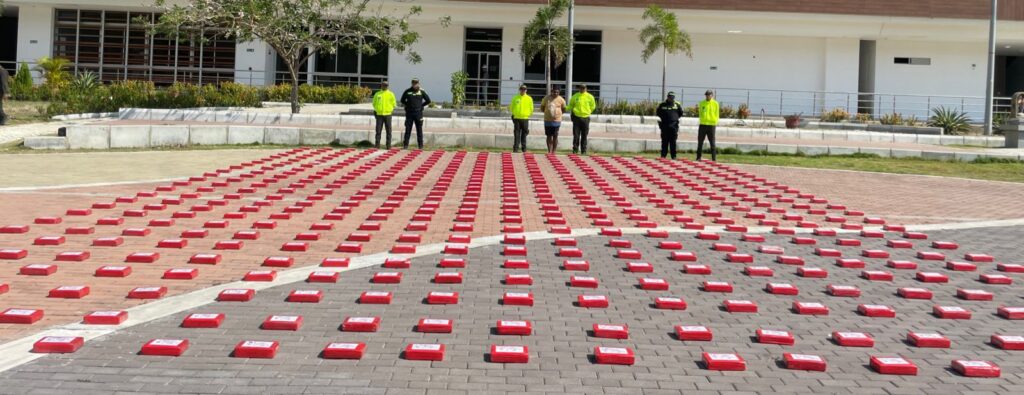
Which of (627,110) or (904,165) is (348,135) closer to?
(904,165)

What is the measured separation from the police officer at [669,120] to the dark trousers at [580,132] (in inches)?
65.4

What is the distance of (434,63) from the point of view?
39.1m

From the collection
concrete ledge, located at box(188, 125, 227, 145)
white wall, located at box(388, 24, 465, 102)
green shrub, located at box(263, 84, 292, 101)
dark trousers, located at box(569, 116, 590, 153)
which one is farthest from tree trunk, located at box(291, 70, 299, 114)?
white wall, located at box(388, 24, 465, 102)

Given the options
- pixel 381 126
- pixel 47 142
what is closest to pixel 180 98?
pixel 47 142

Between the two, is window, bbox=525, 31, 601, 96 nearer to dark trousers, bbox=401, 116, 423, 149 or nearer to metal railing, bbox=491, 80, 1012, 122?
metal railing, bbox=491, 80, 1012, 122

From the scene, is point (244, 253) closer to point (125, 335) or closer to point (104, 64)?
point (125, 335)

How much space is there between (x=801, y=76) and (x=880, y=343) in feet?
118

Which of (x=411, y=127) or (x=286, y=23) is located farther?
(x=286, y=23)

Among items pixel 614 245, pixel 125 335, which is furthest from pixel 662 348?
pixel 614 245

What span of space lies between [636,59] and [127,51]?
21090 mm

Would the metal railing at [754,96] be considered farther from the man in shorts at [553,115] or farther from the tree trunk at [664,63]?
the man in shorts at [553,115]

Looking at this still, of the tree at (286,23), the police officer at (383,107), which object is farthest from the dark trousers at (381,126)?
the tree at (286,23)

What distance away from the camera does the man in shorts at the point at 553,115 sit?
19.9m

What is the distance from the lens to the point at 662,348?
5.49 meters
